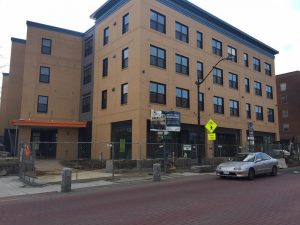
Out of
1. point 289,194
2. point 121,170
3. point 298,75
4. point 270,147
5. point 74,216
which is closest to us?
point 74,216

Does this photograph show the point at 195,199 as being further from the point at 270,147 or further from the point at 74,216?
the point at 270,147

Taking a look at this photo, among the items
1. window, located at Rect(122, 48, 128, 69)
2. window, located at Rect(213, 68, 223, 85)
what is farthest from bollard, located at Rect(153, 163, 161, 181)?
window, located at Rect(213, 68, 223, 85)

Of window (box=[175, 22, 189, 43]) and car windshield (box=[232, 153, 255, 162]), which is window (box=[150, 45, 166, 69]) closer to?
window (box=[175, 22, 189, 43])

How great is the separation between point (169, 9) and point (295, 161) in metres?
18.9

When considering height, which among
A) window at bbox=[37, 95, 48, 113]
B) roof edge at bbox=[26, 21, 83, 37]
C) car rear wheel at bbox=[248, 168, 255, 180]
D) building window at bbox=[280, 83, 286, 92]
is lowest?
car rear wheel at bbox=[248, 168, 255, 180]

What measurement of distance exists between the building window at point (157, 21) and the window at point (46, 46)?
12.5 m

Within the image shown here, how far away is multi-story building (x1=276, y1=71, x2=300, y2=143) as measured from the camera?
61.6m

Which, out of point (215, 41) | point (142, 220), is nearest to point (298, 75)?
point (215, 41)

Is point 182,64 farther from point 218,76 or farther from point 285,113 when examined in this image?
point 285,113

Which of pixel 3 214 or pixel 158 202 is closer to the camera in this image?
pixel 3 214

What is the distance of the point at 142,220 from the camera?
7.68 metres

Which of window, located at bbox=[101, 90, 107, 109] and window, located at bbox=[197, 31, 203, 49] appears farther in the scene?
window, located at bbox=[197, 31, 203, 49]

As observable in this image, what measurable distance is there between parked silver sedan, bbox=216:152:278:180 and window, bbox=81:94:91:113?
60.5 feet

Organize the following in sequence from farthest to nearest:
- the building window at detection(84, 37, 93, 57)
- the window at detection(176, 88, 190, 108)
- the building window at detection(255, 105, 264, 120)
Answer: the building window at detection(255, 105, 264, 120)
the building window at detection(84, 37, 93, 57)
the window at detection(176, 88, 190, 108)
